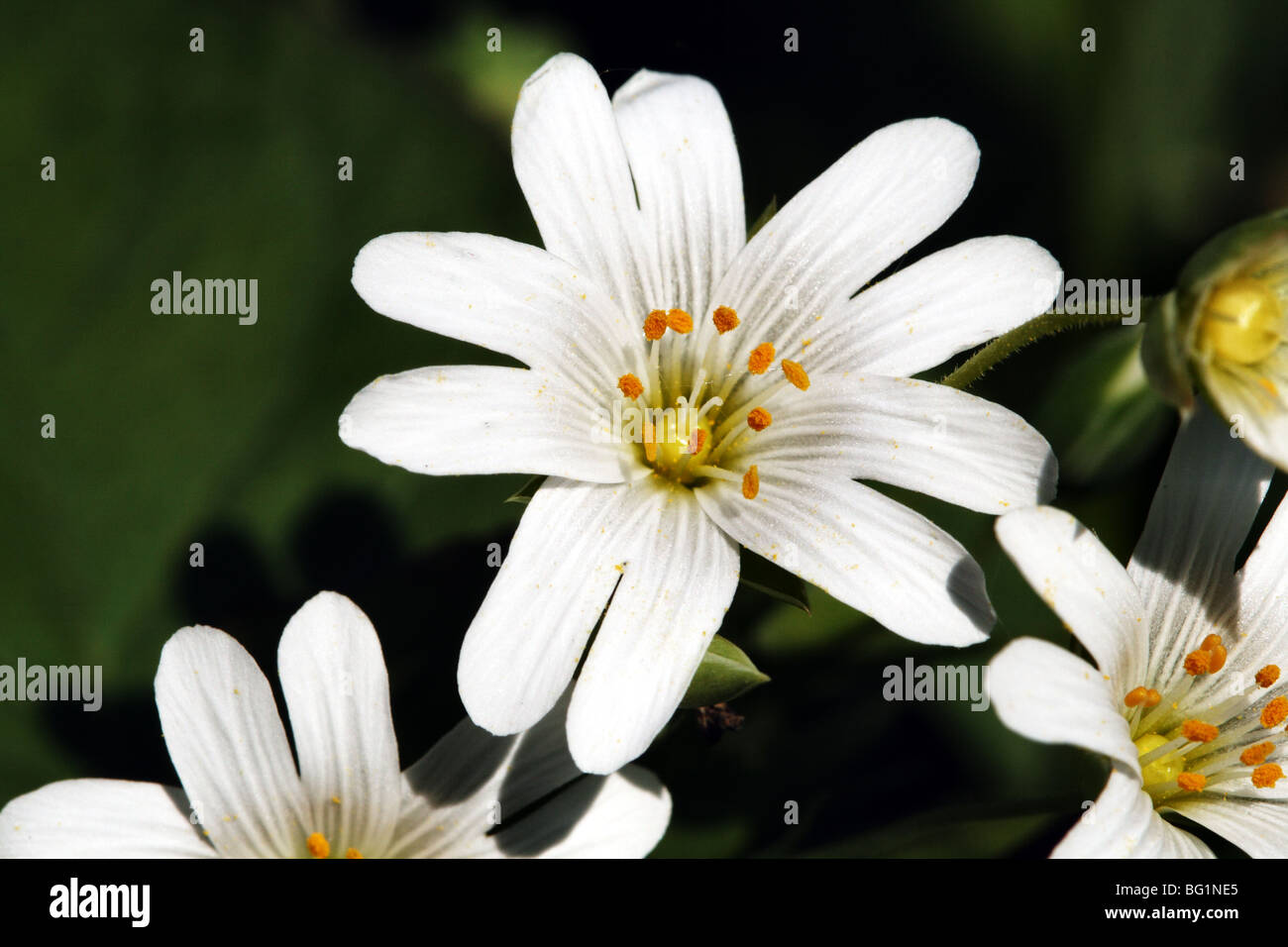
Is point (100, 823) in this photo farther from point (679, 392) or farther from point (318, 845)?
point (679, 392)

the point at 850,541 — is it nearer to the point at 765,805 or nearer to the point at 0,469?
the point at 765,805

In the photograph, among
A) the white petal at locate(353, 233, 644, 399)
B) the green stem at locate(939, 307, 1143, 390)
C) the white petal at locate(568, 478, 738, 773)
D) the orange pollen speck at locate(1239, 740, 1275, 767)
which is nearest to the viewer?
the white petal at locate(568, 478, 738, 773)

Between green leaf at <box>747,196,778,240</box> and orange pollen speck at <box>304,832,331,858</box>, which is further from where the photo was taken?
green leaf at <box>747,196,778,240</box>

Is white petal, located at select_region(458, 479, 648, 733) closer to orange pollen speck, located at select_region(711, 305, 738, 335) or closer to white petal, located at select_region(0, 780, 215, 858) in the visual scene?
orange pollen speck, located at select_region(711, 305, 738, 335)

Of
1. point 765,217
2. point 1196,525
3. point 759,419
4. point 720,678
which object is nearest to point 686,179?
point 765,217

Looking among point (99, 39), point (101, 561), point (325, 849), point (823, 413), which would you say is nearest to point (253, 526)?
point (101, 561)

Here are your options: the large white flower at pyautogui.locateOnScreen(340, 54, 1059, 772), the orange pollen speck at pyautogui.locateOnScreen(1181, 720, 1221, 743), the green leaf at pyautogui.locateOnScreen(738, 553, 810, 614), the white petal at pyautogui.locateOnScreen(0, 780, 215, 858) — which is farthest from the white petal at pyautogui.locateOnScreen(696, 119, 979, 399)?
the white petal at pyautogui.locateOnScreen(0, 780, 215, 858)

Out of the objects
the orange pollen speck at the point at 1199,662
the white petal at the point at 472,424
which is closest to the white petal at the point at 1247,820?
the orange pollen speck at the point at 1199,662
